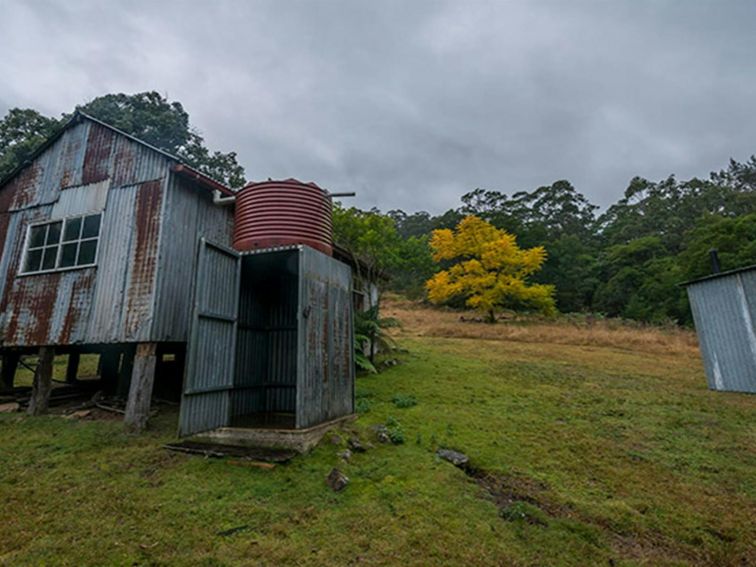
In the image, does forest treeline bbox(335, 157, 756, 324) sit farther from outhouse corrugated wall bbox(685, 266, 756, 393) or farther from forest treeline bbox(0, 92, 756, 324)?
outhouse corrugated wall bbox(685, 266, 756, 393)

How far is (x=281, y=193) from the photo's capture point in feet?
18.1

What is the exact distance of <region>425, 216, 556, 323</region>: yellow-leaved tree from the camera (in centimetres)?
2106

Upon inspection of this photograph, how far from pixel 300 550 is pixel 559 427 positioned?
4.39m

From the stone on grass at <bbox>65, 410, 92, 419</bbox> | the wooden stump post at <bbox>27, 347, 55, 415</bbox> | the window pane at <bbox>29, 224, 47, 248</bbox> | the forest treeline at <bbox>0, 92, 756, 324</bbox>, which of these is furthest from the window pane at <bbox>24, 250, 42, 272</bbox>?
the forest treeline at <bbox>0, 92, 756, 324</bbox>

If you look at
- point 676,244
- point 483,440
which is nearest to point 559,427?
point 483,440

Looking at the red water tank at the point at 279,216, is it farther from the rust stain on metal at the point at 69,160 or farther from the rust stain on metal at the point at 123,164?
the rust stain on metal at the point at 69,160

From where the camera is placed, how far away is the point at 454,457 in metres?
4.24

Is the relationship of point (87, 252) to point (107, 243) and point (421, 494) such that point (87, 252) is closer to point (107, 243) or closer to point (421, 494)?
point (107, 243)

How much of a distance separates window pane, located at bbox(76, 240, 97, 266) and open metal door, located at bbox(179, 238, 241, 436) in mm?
3483

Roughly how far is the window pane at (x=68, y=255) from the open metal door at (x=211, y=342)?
13.1 feet

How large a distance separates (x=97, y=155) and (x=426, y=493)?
857 cm

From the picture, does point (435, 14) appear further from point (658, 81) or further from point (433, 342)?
point (433, 342)

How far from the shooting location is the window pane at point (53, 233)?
23.8 ft

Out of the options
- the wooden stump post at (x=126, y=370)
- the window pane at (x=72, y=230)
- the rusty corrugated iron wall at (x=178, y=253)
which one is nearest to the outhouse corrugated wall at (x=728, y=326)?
the rusty corrugated iron wall at (x=178, y=253)
